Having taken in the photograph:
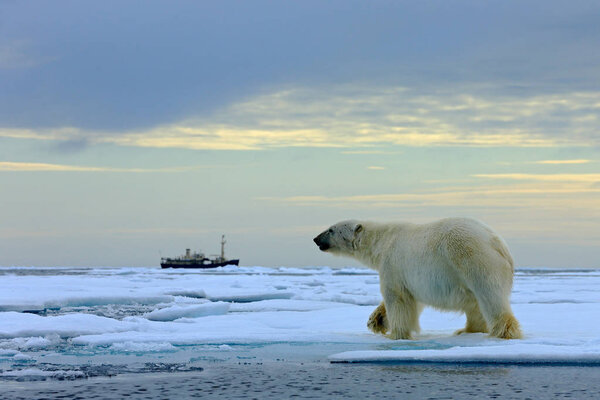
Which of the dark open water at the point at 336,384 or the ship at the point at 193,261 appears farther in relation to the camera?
the ship at the point at 193,261

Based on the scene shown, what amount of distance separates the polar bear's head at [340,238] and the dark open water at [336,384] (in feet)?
9.22

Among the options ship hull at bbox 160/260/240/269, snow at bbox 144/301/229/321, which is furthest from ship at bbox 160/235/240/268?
snow at bbox 144/301/229/321

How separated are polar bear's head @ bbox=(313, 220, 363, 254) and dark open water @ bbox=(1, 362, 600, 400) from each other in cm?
281

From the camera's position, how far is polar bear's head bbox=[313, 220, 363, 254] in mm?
8859

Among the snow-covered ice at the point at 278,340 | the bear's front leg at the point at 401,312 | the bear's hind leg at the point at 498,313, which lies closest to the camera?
the snow-covered ice at the point at 278,340

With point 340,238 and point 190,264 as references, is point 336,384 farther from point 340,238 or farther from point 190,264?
point 190,264

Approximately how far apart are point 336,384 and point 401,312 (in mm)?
2914

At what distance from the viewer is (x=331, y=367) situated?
6.09 metres

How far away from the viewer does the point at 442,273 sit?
7.49 metres

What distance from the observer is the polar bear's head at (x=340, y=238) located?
8.86 m

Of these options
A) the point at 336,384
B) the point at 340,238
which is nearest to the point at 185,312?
the point at 340,238

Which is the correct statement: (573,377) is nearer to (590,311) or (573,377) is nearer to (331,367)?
(331,367)

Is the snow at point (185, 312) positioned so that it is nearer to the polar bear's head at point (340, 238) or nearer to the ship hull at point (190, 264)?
the polar bear's head at point (340, 238)

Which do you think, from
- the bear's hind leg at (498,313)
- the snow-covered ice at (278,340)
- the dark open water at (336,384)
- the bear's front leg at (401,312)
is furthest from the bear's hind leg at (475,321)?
the dark open water at (336,384)
